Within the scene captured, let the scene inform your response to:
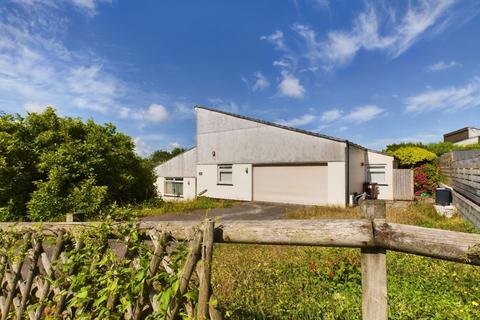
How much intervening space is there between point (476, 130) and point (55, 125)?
151ft

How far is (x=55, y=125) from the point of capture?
10.9 metres

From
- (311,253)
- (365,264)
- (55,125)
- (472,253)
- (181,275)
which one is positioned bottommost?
(311,253)

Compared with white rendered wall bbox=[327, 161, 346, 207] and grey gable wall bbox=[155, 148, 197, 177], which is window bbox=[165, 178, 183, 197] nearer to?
grey gable wall bbox=[155, 148, 197, 177]

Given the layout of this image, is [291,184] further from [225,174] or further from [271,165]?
[225,174]

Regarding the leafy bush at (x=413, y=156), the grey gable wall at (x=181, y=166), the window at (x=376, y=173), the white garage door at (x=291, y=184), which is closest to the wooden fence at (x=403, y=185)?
the window at (x=376, y=173)

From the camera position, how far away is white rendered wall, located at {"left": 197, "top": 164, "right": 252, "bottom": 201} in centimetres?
1834

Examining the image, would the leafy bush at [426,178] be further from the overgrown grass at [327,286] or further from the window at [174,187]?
the window at [174,187]

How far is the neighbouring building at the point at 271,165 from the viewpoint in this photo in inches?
614

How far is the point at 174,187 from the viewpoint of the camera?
22.8 meters

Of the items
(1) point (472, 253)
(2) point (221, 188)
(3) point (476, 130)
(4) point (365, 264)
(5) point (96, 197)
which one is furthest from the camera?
(3) point (476, 130)

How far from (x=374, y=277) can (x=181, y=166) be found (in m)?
21.2

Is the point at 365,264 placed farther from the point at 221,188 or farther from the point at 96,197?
the point at 221,188

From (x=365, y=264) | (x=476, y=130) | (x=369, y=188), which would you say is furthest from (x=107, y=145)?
(x=476, y=130)

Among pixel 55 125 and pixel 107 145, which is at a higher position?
pixel 55 125
